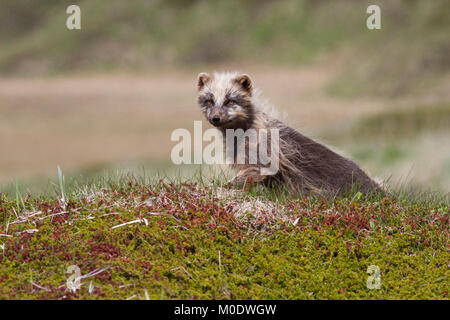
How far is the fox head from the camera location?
9219 mm

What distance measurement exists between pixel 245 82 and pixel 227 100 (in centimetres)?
53

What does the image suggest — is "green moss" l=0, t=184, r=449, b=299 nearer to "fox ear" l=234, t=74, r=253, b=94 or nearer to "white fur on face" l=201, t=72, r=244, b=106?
"white fur on face" l=201, t=72, r=244, b=106

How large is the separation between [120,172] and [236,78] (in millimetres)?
2531

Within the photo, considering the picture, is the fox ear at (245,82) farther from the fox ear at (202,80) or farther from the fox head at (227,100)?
the fox ear at (202,80)

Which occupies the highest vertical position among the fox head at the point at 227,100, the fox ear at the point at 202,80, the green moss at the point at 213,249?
the fox ear at the point at 202,80

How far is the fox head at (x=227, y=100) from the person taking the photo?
30.2 feet

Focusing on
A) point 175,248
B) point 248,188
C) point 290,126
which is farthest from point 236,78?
point 175,248

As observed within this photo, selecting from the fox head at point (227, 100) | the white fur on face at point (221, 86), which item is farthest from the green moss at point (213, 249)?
the white fur on face at point (221, 86)

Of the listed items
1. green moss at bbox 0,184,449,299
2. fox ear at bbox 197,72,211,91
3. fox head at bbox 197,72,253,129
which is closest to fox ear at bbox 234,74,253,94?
fox head at bbox 197,72,253,129

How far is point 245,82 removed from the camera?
31.4 ft

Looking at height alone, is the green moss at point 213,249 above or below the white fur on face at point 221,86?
below

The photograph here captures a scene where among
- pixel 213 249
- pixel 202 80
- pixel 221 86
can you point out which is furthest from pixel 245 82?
pixel 213 249

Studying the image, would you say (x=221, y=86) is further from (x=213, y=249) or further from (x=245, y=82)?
(x=213, y=249)

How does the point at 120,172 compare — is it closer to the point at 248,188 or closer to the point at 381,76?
the point at 248,188
